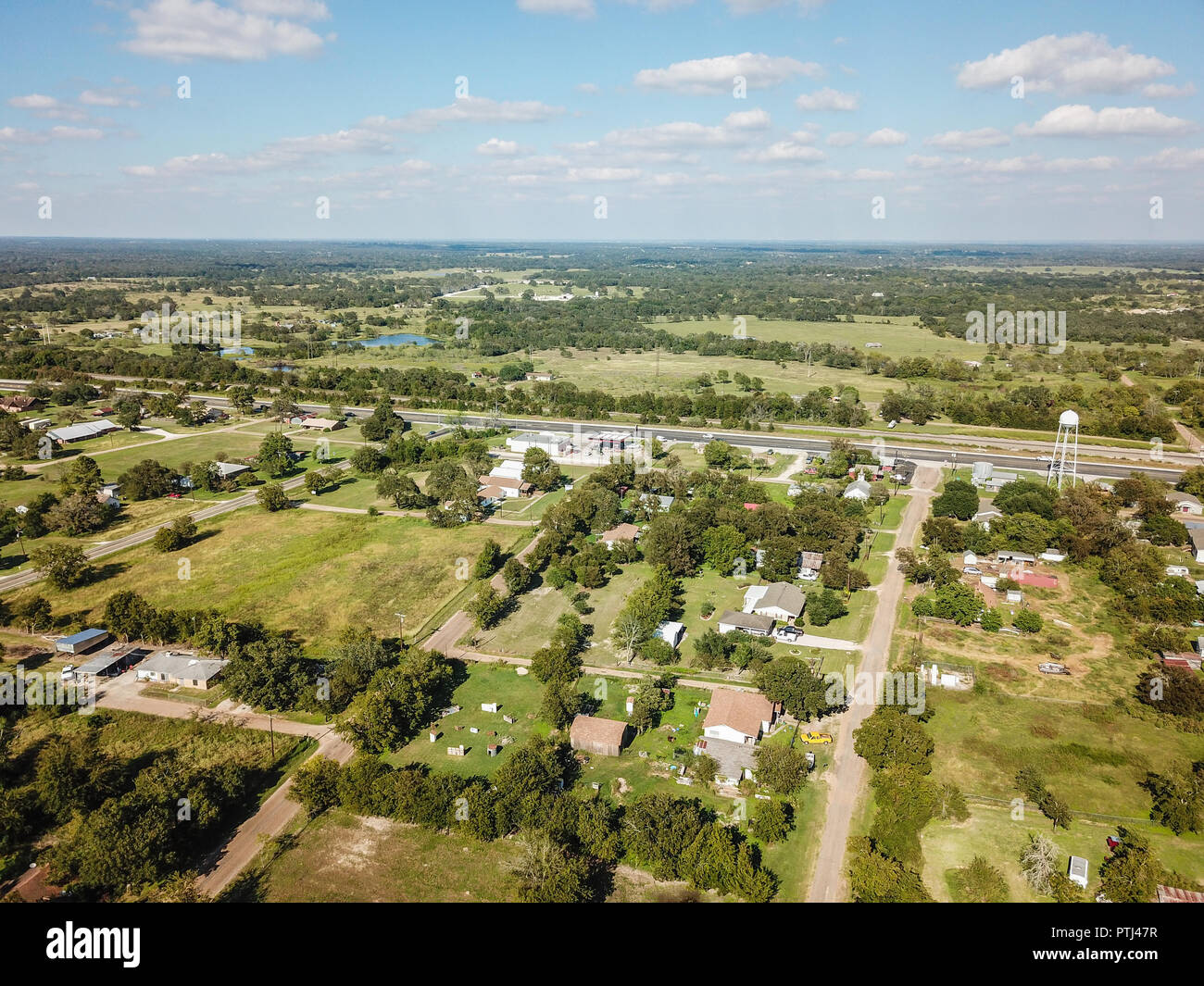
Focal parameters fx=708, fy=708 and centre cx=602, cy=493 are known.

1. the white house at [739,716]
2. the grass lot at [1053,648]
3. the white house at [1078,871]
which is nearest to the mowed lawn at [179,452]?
the white house at [739,716]

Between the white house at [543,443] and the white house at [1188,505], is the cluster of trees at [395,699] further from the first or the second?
the white house at [1188,505]

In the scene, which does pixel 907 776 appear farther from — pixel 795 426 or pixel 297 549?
pixel 795 426

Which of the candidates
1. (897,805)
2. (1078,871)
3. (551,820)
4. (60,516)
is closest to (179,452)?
(60,516)

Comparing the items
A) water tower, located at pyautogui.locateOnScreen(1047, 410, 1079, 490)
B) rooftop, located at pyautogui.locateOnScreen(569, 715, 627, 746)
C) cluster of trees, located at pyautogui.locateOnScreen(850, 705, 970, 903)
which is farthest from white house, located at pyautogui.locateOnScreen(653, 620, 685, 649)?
water tower, located at pyautogui.locateOnScreen(1047, 410, 1079, 490)

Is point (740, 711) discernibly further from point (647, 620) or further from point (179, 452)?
point (179, 452)

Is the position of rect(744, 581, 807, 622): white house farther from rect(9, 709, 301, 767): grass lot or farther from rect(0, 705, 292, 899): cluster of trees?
rect(0, 705, 292, 899): cluster of trees
